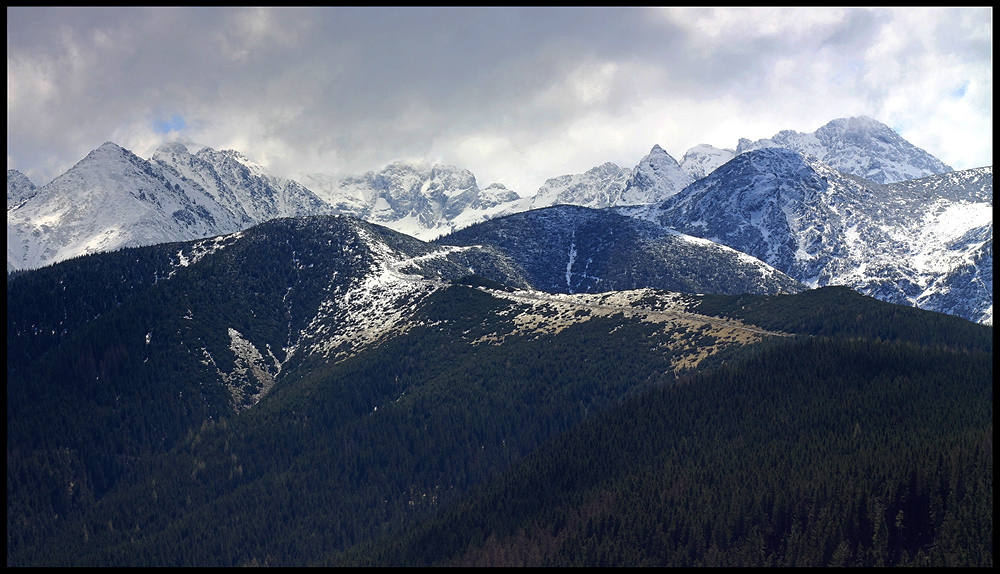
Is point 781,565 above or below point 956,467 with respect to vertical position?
below

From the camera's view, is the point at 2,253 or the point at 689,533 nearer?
the point at 2,253

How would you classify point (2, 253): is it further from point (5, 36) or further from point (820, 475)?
point (820, 475)

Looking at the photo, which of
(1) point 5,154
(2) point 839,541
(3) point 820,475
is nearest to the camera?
(1) point 5,154

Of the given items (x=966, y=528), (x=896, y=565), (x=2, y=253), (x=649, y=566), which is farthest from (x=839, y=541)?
(x=2, y=253)

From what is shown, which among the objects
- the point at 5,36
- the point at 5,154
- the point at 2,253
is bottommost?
the point at 2,253

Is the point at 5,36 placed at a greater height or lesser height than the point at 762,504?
greater

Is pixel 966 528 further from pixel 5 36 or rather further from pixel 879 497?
pixel 5 36

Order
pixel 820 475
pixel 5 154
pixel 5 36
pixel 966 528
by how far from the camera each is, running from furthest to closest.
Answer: pixel 820 475 < pixel 966 528 < pixel 5 154 < pixel 5 36

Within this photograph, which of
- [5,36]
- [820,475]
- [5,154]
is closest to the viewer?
[5,36]

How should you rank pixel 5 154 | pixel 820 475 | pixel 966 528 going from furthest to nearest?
pixel 820 475 → pixel 966 528 → pixel 5 154

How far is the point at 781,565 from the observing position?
181125mm
